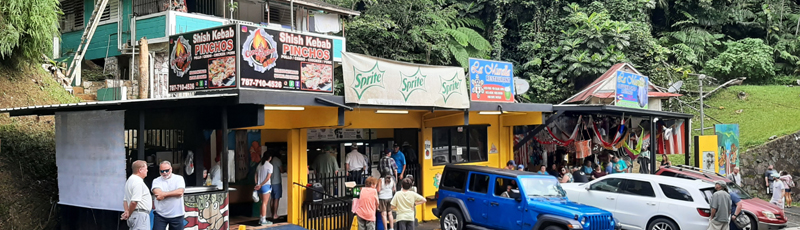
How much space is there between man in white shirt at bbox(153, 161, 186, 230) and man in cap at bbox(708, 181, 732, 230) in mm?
10438

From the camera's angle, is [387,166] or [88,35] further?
[88,35]

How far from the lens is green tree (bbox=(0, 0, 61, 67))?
531 inches

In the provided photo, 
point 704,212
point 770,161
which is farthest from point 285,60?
point 770,161

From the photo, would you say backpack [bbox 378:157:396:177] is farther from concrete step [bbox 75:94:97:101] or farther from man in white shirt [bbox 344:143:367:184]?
concrete step [bbox 75:94:97:101]

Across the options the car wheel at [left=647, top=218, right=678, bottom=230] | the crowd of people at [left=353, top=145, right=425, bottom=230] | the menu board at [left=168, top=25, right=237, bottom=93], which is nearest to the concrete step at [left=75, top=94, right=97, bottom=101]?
the menu board at [left=168, top=25, right=237, bottom=93]

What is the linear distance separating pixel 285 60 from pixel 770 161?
2574 cm

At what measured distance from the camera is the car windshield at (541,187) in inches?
486

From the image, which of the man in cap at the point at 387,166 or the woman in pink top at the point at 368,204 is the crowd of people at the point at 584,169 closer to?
the man in cap at the point at 387,166

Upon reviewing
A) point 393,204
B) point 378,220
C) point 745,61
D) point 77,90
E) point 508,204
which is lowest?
point 378,220

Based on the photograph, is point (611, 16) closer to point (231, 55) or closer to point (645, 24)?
point (645, 24)

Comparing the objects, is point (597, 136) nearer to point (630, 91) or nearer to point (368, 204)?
point (630, 91)

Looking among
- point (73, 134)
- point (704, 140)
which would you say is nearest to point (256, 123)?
point (73, 134)

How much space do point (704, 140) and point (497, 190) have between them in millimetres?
13023

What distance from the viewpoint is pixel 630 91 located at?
19812mm
